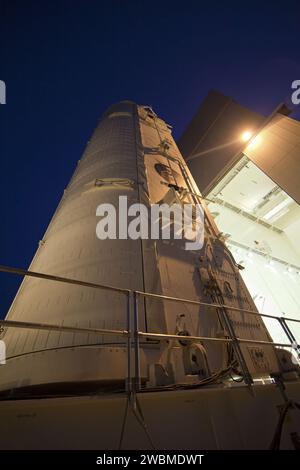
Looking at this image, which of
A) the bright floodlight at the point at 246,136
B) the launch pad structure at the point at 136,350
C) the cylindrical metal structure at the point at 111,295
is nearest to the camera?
the launch pad structure at the point at 136,350

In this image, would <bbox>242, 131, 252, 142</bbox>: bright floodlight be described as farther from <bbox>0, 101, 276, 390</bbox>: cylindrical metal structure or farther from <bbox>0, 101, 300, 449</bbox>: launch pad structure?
<bbox>0, 101, 300, 449</bbox>: launch pad structure

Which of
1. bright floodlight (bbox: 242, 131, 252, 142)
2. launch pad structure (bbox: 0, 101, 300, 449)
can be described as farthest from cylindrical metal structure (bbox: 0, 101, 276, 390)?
bright floodlight (bbox: 242, 131, 252, 142)

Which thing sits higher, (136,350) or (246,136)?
(246,136)


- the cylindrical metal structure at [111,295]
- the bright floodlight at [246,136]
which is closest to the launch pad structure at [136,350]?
the cylindrical metal structure at [111,295]

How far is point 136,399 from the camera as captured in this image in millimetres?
1267

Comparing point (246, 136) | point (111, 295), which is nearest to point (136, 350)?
point (111, 295)

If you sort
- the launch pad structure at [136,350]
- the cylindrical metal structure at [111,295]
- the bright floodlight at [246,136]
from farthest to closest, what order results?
1. the bright floodlight at [246,136]
2. the cylindrical metal structure at [111,295]
3. the launch pad structure at [136,350]

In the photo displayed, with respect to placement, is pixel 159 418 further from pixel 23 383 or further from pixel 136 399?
pixel 23 383

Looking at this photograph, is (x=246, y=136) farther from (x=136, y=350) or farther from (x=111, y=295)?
(x=136, y=350)

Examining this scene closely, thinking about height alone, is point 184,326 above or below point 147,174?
below

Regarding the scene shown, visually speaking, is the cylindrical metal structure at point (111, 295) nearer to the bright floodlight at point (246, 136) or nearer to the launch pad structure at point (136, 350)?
the launch pad structure at point (136, 350)
